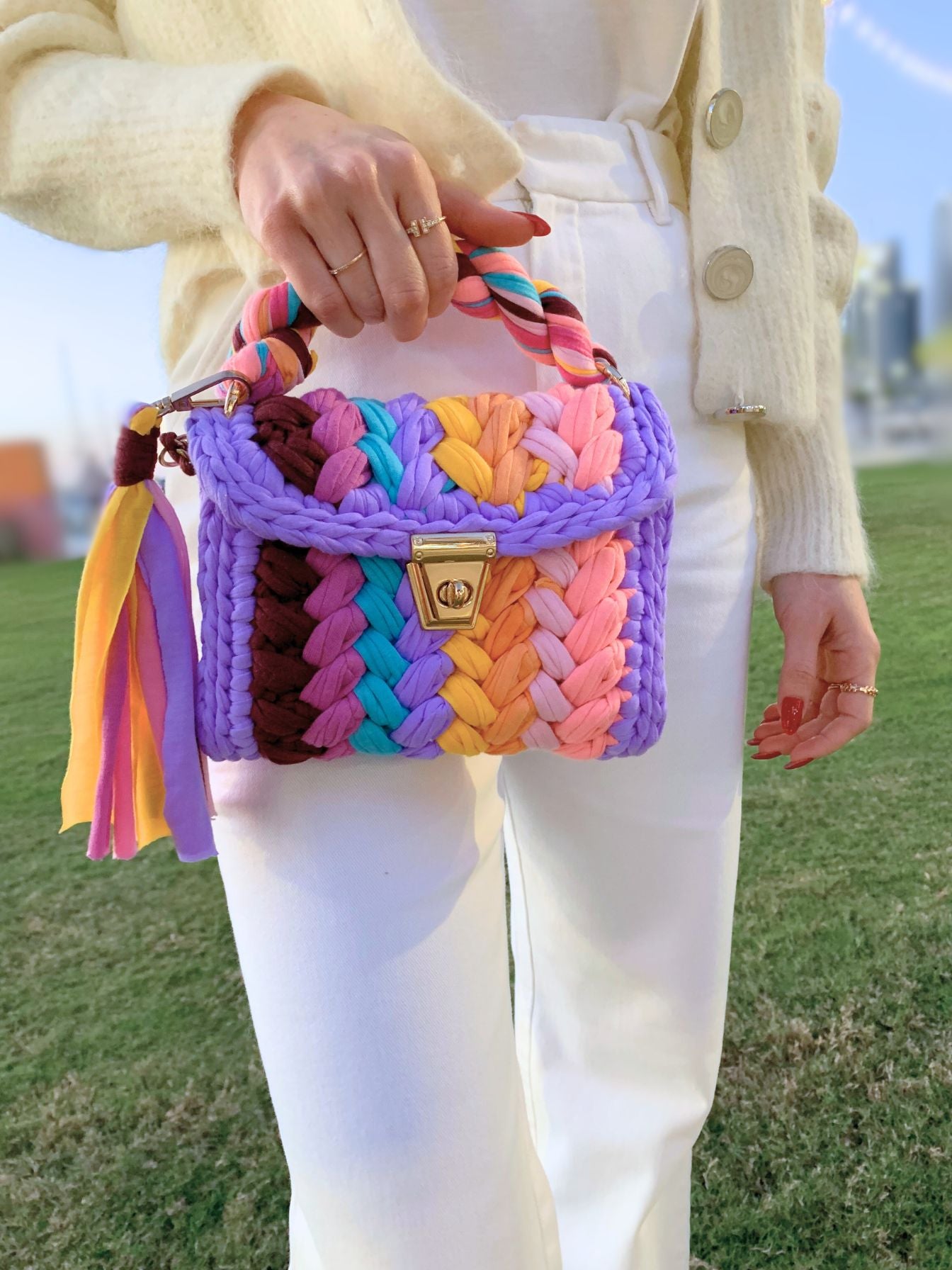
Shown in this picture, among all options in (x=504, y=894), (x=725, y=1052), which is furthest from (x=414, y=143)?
(x=725, y=1052)

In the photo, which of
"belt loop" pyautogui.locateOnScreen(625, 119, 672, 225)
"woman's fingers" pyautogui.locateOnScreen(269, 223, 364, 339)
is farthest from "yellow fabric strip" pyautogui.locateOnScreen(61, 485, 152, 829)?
"belt loop" pyautogui.locateOnScreen(625, 119, 672, 225)

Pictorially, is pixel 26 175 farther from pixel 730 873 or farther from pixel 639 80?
pixel 730 873

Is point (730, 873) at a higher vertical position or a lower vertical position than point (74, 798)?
lower

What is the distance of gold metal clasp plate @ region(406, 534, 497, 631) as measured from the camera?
20.6 inches

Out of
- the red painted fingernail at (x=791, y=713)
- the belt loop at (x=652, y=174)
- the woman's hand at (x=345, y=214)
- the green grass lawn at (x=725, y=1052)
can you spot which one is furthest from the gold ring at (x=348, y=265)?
the green grass lawn at (x=725, y=1052)

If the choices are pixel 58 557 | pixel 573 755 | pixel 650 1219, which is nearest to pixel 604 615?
pixel 573 755

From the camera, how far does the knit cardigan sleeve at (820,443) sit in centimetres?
80

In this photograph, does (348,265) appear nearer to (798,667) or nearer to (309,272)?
(309,272)

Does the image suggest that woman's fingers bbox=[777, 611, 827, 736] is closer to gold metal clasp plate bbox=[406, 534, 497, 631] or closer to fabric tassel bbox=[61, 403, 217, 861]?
gold metal clasp plate bbox=[406, 534, 497, 631]

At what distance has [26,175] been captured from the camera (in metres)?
0.61

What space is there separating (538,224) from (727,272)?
175 mm

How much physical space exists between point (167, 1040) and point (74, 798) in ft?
3.68

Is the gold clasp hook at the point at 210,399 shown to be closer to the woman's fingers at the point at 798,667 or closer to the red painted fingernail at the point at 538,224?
the red painted fingernail at the point at 538,224

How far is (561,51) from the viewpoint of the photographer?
2.15 ft
